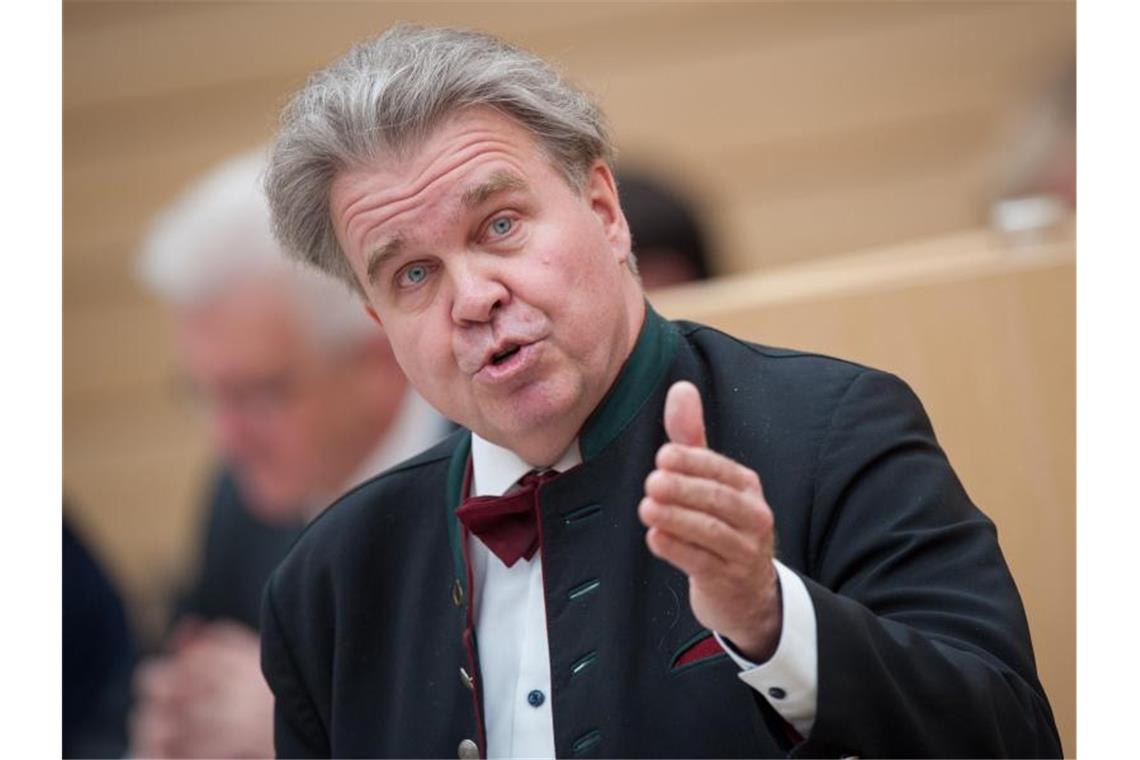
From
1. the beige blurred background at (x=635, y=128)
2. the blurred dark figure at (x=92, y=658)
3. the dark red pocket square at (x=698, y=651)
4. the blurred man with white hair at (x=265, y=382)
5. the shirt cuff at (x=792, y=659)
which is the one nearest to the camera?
the shirt cuff at (x=792, y=659)

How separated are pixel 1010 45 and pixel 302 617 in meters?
4.57

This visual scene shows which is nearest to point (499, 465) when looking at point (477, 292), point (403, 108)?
point (477, 292)

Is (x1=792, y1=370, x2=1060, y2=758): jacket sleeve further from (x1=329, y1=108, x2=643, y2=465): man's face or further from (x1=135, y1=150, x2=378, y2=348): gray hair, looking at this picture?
(x1=135, y1=150, x2=378, y2=348): gray hair

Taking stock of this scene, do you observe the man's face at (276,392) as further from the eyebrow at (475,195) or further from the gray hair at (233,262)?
the eyebrow at (475,195)

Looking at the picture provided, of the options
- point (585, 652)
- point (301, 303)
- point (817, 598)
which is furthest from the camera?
point (301, 303)

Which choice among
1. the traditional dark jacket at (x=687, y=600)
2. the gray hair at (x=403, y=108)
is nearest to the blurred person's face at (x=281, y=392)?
the traditional dark jacket at (x=687, y=600)

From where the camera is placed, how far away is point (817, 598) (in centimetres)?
183

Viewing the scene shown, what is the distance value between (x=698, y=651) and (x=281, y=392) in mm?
2620

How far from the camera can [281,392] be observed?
457 cm

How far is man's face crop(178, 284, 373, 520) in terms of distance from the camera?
14.9 ft

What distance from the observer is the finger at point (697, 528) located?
1.71 meters

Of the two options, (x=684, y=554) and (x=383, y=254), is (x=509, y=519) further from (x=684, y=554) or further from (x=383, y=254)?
(x=684, y=554)
